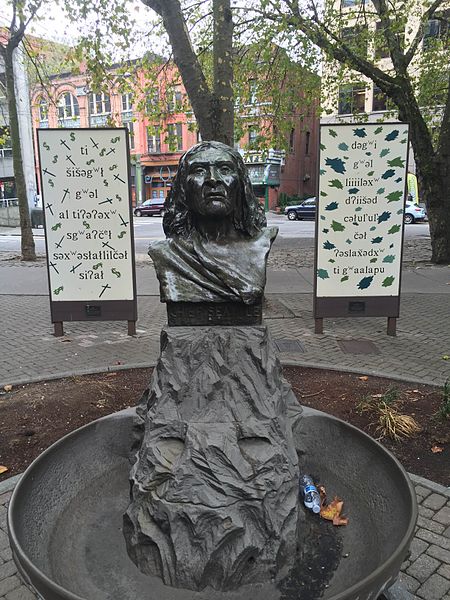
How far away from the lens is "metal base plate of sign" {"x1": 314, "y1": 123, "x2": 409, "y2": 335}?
632 centimetres

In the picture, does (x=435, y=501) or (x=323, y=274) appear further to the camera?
(x=323, y=274)

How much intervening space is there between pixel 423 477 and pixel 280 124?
9940mm

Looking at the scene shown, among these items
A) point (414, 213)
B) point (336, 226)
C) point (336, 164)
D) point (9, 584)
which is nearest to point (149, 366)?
point (336, 226)

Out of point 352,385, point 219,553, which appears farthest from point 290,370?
point 219,553

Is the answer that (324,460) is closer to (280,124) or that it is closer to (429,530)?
(429,530)

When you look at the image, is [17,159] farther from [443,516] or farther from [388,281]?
[443,516]

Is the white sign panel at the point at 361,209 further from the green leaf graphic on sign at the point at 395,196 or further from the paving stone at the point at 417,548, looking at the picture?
the paving stone at the point at 417,548

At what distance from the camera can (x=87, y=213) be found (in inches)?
254

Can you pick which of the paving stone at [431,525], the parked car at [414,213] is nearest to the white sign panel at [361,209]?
the paving stone at [431,525]

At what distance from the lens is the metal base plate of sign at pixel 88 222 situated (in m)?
6.28

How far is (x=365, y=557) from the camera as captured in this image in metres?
2.47

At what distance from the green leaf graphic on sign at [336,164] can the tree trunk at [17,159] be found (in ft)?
31.4

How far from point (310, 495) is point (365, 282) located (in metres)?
4.35

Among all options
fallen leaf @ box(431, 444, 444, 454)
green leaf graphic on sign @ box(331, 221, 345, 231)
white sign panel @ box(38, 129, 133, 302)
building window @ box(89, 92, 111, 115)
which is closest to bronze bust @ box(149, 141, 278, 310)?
fallen leaf @ box(431, 444, 444, 454)
